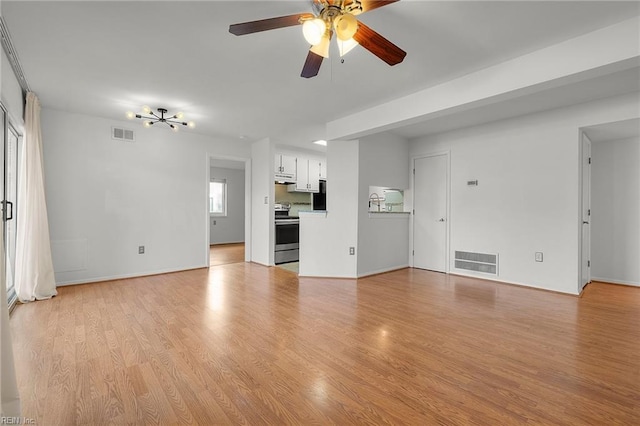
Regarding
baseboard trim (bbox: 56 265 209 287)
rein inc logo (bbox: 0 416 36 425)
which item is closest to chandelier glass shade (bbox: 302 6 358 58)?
rein inc logo (bbox: 0 416 36 425)

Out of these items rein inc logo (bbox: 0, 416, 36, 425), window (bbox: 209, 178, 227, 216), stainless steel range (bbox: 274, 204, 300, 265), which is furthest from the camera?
window (bbox: 209, 178, 227, 216)

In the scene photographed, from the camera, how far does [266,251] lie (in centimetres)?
569

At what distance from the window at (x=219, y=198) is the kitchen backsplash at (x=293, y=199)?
217 cm

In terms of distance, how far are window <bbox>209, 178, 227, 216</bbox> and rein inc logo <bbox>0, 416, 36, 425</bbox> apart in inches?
301

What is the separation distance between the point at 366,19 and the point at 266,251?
14.4 ft

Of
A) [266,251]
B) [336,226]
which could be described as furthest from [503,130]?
[266,251]

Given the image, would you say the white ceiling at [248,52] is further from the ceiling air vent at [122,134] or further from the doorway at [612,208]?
the doorway at [612,208]

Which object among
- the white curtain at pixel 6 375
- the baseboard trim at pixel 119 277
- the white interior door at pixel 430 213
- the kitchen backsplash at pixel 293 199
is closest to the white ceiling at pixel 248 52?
the white interior door at pixel 430 213

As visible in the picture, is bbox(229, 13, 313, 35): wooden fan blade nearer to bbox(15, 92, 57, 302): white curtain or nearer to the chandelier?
the chandelier

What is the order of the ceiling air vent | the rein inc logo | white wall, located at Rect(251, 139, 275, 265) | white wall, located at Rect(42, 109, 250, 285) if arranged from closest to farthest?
the rein inc logo < white wall, located at Rect(42, 109, 250, 285) < the ceiling air vent < white wall, located at Rect(251, 139, 275, 265)

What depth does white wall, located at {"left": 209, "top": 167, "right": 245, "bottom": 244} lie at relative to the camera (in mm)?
8898

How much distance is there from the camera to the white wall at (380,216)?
4.74 meters

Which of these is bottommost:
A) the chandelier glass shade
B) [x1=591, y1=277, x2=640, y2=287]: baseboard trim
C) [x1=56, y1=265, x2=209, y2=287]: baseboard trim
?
[x1=591, y1=277, x2=640, y2=287]: baseboard trim

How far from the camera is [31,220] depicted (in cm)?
345
